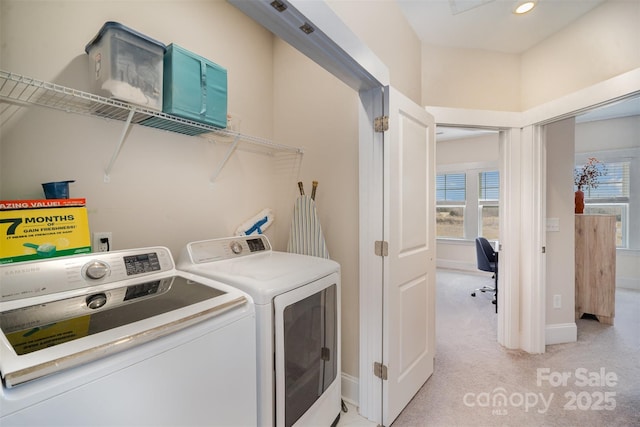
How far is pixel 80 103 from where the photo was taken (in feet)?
4.25

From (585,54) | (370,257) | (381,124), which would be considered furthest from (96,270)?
(585,54)

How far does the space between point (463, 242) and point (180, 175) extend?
5.53 metres

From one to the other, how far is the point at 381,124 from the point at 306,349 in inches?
52.2

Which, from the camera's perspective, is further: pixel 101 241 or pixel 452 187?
pixel 452 187

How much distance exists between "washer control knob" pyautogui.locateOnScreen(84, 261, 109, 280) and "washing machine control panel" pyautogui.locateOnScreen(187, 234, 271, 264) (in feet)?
1.29

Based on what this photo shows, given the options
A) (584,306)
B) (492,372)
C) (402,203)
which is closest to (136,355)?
(402,203)

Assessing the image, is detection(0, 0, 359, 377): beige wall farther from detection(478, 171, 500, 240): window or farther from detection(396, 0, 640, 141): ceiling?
detection(478, 171, 500, 240): window

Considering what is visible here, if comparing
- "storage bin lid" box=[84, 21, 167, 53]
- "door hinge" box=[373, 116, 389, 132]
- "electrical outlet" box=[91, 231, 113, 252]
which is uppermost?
"storage bin lid" box=[84, 21, 167, 53]

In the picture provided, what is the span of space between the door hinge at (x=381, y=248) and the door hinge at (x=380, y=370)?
0.66m

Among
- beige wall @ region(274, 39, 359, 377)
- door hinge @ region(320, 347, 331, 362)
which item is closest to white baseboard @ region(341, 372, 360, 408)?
beige wall @ region(274, 39, 359, 377)

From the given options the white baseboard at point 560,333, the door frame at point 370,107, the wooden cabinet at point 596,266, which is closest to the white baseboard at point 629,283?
the wooden cabinet at point 596,266

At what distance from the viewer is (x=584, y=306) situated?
10.4 feet

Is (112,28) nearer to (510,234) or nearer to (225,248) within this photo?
Answer: (225,248)

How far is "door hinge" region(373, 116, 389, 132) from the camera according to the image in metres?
1.64
